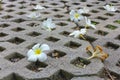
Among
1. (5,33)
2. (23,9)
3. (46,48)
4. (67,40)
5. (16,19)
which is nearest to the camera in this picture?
(46,48)

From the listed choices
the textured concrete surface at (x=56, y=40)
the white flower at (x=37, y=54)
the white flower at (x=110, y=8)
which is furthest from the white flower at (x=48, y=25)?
the white flower at (x=110, y=8)

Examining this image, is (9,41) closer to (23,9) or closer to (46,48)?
(46,48)

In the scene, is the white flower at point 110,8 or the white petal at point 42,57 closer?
the white petal at point 42,57

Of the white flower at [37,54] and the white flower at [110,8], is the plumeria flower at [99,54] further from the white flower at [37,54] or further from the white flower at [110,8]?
the white flower at [110,8]

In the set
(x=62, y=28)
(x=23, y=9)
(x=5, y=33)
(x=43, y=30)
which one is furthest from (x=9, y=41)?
(x=23, y=9)

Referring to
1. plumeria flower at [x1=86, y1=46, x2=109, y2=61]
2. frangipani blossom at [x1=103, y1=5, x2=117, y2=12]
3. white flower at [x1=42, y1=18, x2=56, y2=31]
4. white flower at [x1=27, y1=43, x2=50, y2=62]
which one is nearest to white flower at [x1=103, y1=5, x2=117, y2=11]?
frangipani blossom at [x1=103, y1=5, x2=117, y2=12]

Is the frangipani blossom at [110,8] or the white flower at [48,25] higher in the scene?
the white flower at [48,25]

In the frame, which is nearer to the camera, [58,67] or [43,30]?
[58,67]

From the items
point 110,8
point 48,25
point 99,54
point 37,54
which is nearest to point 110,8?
point 110,8
